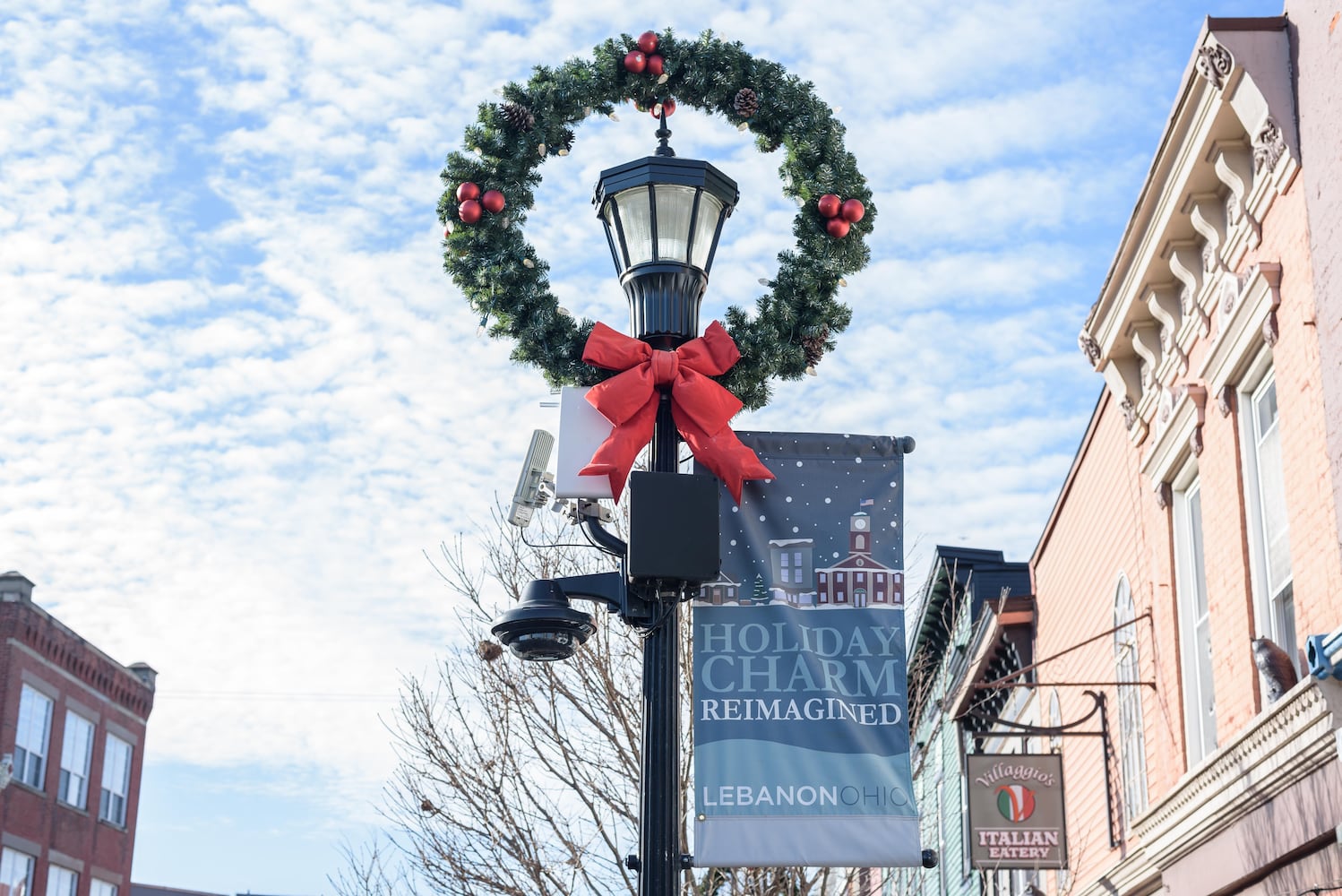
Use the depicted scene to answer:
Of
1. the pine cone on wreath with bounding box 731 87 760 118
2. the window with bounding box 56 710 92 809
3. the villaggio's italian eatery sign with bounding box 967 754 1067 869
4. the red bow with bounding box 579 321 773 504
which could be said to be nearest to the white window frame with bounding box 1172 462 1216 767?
the villaggio's italian eatery sign with bounding box 967 754 1067 869

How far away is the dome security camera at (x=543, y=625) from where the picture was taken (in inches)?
248

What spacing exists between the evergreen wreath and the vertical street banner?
99 centimetres

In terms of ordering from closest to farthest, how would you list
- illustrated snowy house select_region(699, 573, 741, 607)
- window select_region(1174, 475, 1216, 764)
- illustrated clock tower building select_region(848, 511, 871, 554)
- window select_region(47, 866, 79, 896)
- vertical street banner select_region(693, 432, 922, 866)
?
vertical street banner select_region(693, 432, 922, 866), illustrated snowy house select_region(699, 573, 741, 607), illustrated clock tower building select_region(848, 511, 871, 554), window select_region(1174, 475, 1216, 764), window select_region(47, 866, 79, 896)

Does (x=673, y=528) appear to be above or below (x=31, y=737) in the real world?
below

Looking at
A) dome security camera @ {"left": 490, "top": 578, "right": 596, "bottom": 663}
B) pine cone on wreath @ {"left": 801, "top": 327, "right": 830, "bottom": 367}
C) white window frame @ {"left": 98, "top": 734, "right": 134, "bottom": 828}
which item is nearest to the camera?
dome security camera @ {"left": 490, "top": 578, "right": 596, "bottom": 663}

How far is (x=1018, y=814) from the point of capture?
47.9ft

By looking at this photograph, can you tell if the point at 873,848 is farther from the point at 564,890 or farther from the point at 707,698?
the point at 564,890

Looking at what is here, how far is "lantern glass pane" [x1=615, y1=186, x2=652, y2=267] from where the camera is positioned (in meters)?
6.86

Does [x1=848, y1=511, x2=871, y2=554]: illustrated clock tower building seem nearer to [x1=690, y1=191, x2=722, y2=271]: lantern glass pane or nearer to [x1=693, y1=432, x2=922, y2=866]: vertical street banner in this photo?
[x1=693, y1=432, x2=922, y2=866]: vertical street banner

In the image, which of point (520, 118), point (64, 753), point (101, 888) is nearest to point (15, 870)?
point (64, 753)

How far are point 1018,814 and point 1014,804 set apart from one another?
10 centimetres

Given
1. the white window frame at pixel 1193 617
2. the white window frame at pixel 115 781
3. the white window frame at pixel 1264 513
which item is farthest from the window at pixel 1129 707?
the white window frame at pixel 115 781

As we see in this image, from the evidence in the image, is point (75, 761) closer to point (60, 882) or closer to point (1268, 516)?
point (60, 882)

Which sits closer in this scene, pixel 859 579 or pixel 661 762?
pixel 661 762
